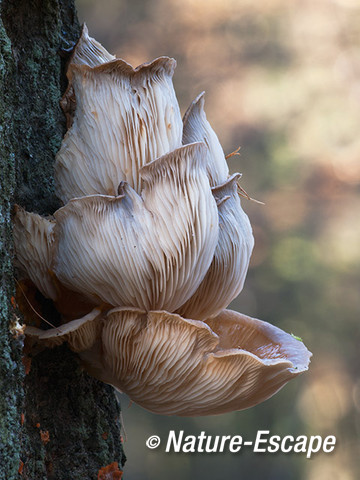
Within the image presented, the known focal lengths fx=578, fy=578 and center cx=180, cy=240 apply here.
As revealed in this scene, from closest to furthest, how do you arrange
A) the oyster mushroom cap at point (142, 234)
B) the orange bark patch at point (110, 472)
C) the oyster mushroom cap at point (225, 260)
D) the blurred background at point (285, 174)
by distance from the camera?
1. the oyster mushroom cap at point (142, 234)
2. the oyster mushroom cap at point (225, 260)
3. the orange bark patch at point (110, 472)
4. the blurred background at point (285, 174)

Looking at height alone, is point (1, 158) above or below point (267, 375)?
above

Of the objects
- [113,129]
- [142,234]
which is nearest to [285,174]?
[113,129]

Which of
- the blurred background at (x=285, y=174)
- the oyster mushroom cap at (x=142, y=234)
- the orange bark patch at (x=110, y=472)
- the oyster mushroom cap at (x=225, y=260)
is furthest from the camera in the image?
the blurred background at (x=285, y=174)

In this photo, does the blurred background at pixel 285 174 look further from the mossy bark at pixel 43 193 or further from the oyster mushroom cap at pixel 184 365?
the oyster mushroom cap at pixel 184 365

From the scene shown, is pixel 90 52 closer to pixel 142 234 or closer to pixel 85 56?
pixel 85 56

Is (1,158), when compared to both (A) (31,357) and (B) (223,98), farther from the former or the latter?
(B) (223,98)

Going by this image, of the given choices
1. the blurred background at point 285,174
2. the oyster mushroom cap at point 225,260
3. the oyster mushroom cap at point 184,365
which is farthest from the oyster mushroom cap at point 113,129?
the blurred background at point 285,174

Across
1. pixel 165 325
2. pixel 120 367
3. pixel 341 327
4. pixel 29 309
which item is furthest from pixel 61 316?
pixel 341 327
